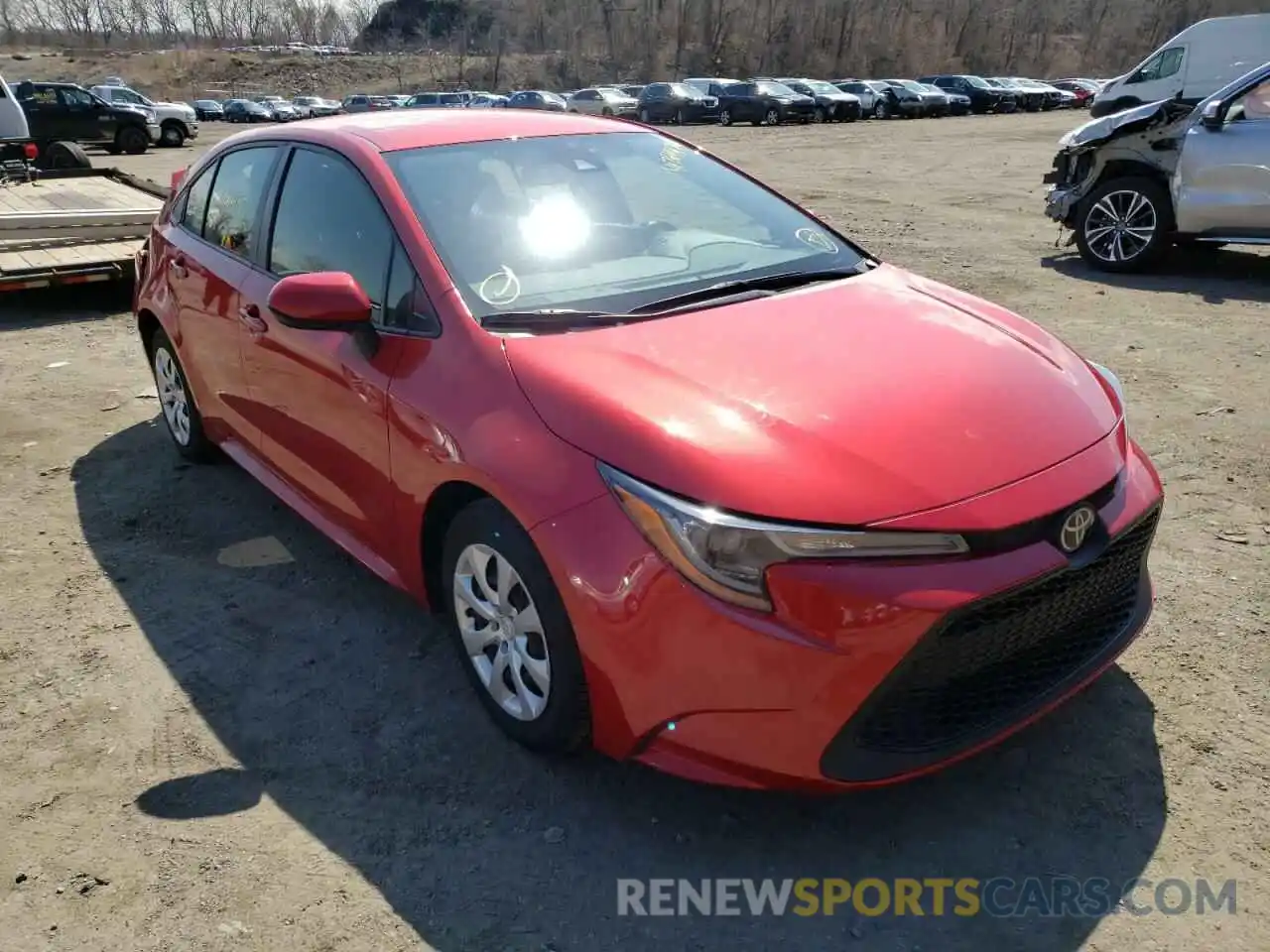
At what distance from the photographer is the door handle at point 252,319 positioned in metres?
3.65

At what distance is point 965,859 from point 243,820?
185 cm

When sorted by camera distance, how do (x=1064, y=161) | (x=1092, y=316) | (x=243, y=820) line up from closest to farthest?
(x=243, y=820) < (x=1092, y=316) < (x=1064, y=161)

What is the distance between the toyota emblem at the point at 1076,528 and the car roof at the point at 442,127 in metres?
2.30

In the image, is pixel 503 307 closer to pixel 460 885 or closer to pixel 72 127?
pixel 460 885

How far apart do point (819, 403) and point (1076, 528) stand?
2.19ft

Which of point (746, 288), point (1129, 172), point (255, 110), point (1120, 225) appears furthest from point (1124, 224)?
point (255, 110)

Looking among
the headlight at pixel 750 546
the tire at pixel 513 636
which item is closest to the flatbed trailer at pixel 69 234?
the tire at pixel 513 636

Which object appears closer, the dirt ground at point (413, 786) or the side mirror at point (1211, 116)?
the dirt ground at point (413, 786)

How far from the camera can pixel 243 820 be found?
104 inches

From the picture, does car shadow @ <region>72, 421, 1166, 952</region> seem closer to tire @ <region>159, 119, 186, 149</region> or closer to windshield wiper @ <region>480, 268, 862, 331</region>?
windshield wiper @ <region>480, 268, 862, 331</region>

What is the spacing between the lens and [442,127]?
11.6 ft

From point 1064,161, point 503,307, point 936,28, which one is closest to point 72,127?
point 1064,161

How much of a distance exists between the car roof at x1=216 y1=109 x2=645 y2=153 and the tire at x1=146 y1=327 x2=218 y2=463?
4.34 feet

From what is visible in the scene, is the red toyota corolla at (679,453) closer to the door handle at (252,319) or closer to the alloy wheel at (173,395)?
the door handle at (252,319)
